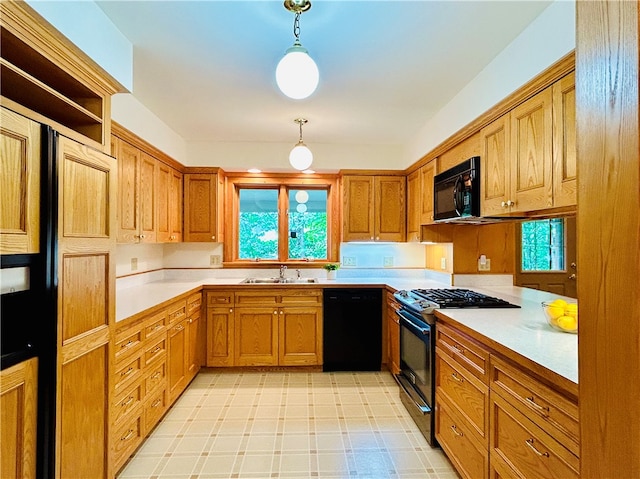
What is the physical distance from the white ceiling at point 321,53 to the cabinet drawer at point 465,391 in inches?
69.9

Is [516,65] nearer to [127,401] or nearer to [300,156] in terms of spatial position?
[300,156]

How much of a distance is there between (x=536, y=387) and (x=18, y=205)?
6.42 feet

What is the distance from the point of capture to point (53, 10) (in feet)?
4.27

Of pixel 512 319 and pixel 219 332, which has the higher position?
pixel 512 319

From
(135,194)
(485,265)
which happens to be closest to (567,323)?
(485,265)

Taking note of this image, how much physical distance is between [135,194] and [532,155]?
2.72 m

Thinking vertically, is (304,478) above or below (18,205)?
below

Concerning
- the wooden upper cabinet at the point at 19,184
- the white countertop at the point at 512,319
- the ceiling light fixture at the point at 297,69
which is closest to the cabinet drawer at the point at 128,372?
the white countertop at the point at 512,319

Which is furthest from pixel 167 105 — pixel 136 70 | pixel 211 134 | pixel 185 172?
pixel 185 172

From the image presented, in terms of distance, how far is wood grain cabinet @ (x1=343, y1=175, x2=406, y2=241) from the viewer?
3.76m

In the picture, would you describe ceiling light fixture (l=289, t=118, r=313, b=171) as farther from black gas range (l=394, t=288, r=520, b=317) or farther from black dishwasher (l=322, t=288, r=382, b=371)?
black gas range (l=394, t=288, r=520, b=317)

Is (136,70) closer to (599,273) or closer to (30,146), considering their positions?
(30,146)

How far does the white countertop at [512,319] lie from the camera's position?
1.27m

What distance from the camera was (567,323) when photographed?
155cm
